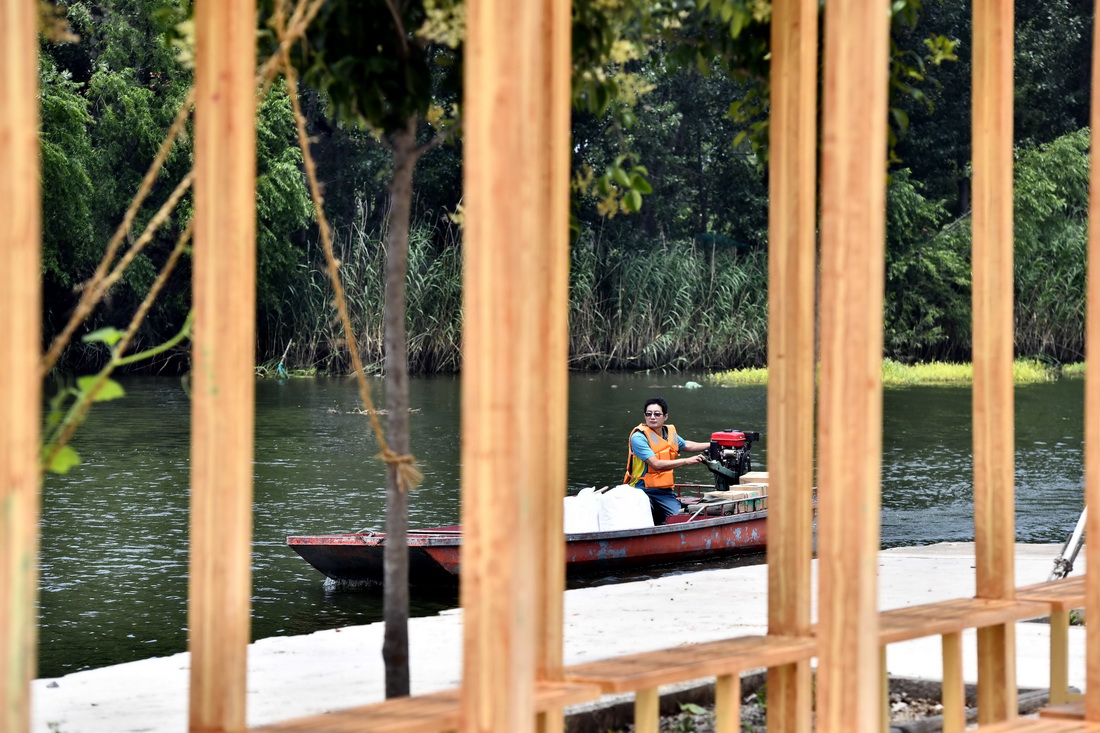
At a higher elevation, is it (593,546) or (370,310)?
(370,310)

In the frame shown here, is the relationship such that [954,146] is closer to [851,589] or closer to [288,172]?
[288,172]

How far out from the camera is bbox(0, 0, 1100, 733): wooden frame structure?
279cm

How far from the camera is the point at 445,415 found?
935 inches

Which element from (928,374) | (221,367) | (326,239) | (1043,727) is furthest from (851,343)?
(928,374)

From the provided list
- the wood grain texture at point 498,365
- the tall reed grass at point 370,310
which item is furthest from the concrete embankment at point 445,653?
the tall reed grass at point 370,310

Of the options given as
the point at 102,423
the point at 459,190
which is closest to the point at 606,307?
Result: the point at 459,190

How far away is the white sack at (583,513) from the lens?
11.9 meters

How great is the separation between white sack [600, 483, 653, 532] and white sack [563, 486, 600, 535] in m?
0.07

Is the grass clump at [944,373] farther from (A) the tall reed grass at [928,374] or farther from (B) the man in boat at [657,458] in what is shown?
(B) the man in boat at [657,458]

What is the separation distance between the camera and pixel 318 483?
55.7ft

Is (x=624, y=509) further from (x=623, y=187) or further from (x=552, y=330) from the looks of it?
(x=552, y=330)

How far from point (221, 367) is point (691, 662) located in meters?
1.41

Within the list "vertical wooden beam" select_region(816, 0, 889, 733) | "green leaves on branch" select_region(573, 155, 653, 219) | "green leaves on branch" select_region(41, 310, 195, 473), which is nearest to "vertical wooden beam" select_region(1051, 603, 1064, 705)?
"vertical wooden beam" select_region(816, 0, 889, 733)

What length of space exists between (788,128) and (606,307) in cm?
2866
